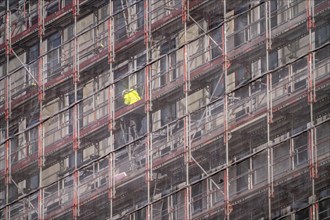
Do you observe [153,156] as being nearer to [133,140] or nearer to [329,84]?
[133,140]

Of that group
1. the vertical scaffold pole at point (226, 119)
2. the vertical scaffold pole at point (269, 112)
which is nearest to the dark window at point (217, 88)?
the vertical scaffold pole at point (226, 119)

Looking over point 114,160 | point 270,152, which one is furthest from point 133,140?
point 270,152

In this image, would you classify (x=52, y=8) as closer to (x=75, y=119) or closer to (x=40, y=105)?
(x=40, y=105)

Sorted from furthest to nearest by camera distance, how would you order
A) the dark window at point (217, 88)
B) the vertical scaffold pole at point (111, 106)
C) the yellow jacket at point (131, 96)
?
the yellow jacket at point (131, 96) → the vertical scaffold pole at point (111, 106) → the dark window at point (217, 88)

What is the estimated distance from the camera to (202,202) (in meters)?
44.9

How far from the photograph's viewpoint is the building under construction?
143ft

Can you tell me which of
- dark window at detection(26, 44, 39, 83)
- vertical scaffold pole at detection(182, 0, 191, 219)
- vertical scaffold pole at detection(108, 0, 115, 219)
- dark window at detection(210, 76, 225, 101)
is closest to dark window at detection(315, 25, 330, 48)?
dark window at detection(210, 76, 225, 101)

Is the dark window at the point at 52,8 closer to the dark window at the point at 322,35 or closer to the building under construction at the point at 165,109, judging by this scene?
the building under construction at the point at 165,109

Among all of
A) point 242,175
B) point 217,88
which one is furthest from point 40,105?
point 242,175

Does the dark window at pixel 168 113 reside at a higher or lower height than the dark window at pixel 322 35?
higher

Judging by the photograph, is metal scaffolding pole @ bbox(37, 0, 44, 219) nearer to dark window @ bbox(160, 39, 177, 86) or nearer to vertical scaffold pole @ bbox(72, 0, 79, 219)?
vertical scaffold pole @ bbox(72, 0, 79, 219)

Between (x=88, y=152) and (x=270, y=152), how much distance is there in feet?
16.1

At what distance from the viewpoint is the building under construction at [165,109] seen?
43.6m

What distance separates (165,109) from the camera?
4647 cm
